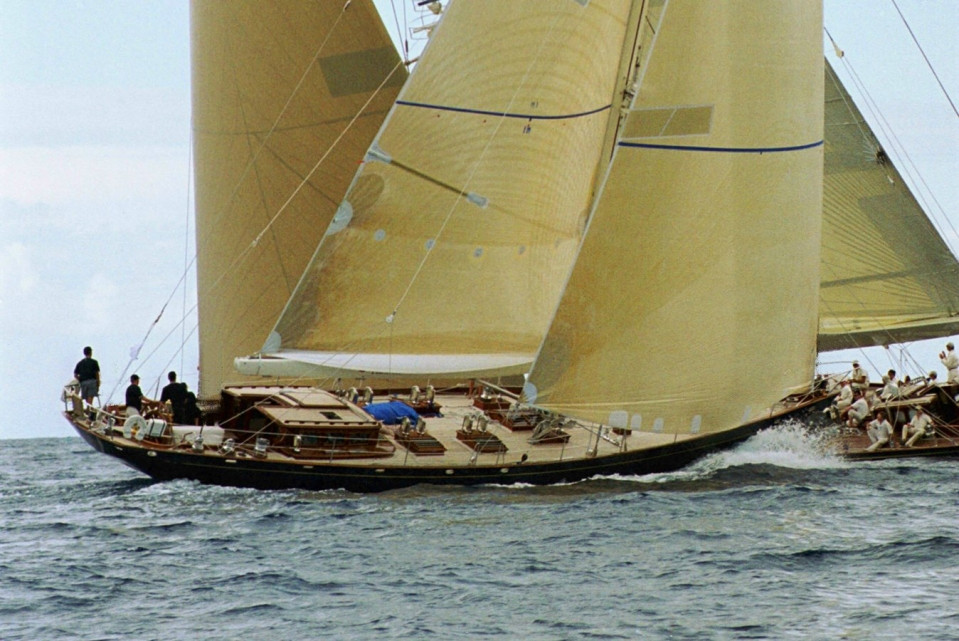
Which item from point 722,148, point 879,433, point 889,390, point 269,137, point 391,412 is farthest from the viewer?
point 269,137

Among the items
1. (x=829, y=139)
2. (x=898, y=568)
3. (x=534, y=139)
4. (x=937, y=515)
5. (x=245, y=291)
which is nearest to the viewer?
(x=898, y=568)

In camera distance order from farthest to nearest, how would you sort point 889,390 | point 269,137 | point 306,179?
point 269,137, point 889,390, point 306,179

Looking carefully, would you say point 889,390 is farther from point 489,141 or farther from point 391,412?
point 391,412

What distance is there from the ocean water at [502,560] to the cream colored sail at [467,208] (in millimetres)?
2783

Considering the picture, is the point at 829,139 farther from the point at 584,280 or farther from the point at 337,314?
the point at 337,314

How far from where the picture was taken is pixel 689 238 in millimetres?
23719

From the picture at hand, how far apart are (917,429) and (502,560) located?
13090 millimetres

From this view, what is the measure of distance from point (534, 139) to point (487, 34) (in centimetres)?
200

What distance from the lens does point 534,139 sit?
25.3m

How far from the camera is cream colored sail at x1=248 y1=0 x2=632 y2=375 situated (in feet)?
79.8

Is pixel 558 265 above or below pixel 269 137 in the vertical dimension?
below

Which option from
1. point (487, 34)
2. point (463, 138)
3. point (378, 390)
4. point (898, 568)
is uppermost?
point (487, 34)

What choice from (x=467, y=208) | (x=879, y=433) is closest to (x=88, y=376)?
(x=467, y=208)

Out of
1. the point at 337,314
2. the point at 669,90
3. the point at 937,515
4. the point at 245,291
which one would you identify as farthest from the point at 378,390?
the point at 937,515
